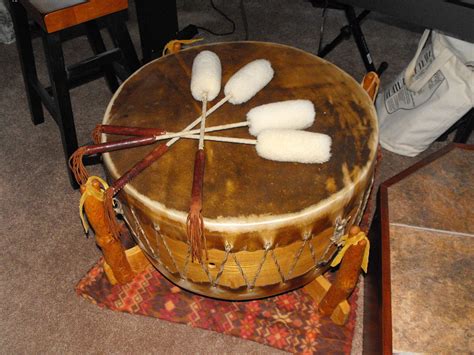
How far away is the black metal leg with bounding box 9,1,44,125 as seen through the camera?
176 cm

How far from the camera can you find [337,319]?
149cm

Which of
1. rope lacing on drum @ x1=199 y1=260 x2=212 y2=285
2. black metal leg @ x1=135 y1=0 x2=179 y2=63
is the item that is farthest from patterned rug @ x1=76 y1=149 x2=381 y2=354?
black metal leg @ x1=135 y1=0 x2=179 y2=63

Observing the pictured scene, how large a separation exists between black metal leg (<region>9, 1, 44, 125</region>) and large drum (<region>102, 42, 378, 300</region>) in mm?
661

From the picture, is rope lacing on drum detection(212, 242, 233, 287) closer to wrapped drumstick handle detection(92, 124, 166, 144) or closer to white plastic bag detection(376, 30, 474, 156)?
wrapped drumstick handle detection(92, 124, 166, 144)

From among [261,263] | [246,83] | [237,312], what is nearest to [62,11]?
[246,83]

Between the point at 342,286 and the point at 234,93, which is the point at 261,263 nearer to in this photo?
the point at 342,286

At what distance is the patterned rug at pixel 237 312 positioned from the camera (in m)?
1.47

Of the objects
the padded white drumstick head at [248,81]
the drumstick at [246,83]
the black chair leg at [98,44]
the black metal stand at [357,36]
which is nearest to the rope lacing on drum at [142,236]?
the drumstick at [246,83]

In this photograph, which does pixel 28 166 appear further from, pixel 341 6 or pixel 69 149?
pixel 341 6

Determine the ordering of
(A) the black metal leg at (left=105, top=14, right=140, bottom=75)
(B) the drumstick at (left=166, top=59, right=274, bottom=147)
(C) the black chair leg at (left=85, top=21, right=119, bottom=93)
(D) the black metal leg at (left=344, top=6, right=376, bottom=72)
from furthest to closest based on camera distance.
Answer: (D) the black metal leg at (left=344, top=6, right=376, bottom=72) → (C) the black chair leg at (left=85, top=21, right=119, bottom=93) → (A) the black metal leg at (left=105, top=14, right=140, bottom=75) → (B) the drumstick at (left=166, top=59, right=274, bottom=147)

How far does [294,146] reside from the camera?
1134mm

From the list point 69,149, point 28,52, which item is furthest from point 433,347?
point 28,52

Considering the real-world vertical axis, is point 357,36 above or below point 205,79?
below

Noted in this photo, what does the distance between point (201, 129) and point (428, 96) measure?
1064mm
